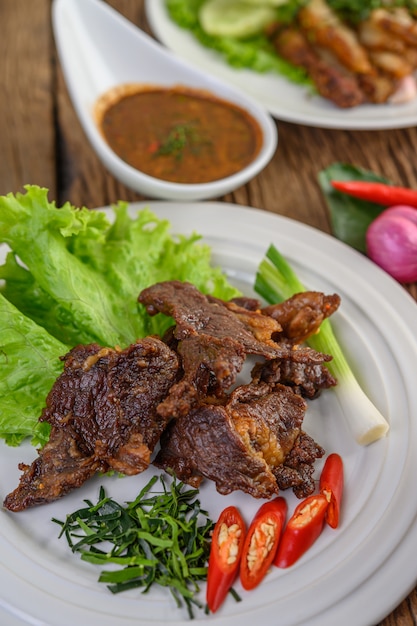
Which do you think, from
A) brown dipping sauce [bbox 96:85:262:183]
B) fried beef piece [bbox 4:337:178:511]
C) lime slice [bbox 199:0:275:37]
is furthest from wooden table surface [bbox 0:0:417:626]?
fried beef piece [bbox 4:337:178:511]

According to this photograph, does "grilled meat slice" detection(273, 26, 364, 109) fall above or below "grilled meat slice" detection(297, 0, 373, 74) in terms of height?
below

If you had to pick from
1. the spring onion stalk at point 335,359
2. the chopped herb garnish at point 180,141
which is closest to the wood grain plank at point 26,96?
the chopped herb garnish at point 180,141

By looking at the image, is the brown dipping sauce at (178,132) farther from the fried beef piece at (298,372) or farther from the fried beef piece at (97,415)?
the fried beef piece at (97,415)

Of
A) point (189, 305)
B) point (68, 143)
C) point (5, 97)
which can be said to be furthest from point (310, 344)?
point (5, 97)

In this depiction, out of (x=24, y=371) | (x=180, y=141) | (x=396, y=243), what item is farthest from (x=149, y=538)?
(x=180, y=141)

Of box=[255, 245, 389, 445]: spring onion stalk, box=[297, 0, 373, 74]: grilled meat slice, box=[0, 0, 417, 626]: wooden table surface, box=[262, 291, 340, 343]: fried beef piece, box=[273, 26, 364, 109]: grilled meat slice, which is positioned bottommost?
box=[0, 0, 417, 626]: wooden table surface

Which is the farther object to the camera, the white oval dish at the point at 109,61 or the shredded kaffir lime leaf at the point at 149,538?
the white oval dish at the point at 109,61

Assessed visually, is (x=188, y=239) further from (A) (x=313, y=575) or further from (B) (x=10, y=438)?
(A) (x=313, y=575)

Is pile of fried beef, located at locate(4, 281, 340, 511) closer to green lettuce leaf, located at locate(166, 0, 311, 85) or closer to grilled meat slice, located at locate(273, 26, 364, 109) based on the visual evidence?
grilled meat slice, located at locate(273, 26, 364, 109)
